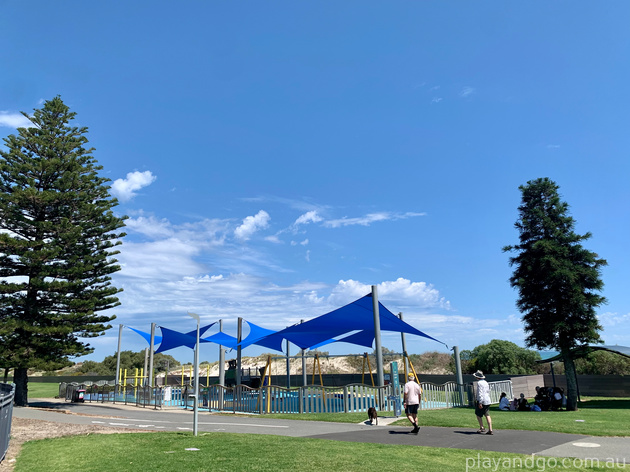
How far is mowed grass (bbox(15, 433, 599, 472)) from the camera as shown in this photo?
718 centimetres

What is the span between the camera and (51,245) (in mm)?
23172

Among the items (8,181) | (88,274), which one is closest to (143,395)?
(88,274)

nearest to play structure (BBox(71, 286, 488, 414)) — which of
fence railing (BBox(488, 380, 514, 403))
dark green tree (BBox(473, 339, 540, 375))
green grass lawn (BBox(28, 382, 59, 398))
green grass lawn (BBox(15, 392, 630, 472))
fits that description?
green grass lawn (BBox(15, 392, 630, 472))

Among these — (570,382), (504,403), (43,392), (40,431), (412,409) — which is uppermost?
(412,409)

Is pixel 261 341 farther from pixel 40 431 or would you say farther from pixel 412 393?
pixel 412 393

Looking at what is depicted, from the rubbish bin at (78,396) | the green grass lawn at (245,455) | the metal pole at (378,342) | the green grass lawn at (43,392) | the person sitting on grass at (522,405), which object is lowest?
the green grass lawn at (43,392)

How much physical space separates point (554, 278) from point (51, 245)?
2411cm

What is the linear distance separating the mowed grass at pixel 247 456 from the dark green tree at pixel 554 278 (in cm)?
1461

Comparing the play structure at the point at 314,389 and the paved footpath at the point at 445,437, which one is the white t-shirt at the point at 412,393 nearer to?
the paved footpath at the point at 445,437

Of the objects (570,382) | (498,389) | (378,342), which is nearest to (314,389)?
(378,342)

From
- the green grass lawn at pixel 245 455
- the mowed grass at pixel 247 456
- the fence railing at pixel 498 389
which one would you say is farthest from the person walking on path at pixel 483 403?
the fence railing at pixel 498 389

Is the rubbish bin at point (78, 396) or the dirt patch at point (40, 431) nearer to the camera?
the dirt patch at point (40, 431)

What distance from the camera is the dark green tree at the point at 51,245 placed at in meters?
22.5

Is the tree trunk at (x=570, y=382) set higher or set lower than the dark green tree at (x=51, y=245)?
lower
